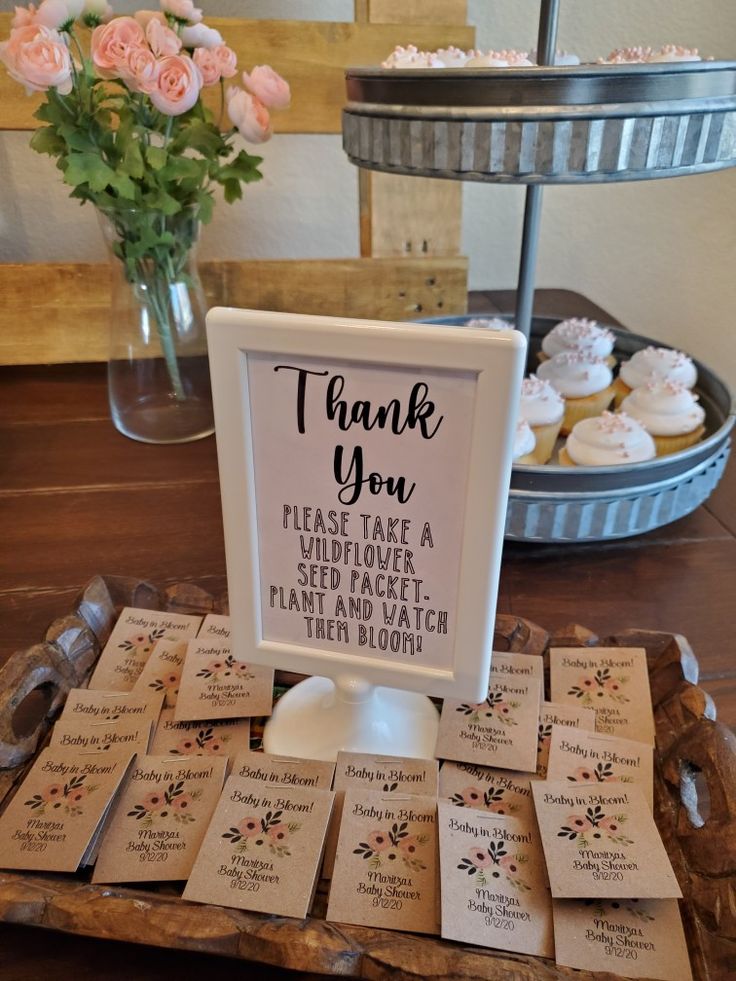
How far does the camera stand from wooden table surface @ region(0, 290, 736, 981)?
696 millimetres

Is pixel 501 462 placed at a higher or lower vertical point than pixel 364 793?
higher

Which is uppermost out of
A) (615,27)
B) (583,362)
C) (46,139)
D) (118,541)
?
(615,27)

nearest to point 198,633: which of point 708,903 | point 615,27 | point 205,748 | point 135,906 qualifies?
point 205,748

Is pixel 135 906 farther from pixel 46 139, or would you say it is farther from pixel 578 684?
pixel 46 139

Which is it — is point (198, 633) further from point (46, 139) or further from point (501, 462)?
point (46, 139)

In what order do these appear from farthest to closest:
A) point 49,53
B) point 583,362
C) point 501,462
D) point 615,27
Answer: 1. point 615,27
2. point 583,362
3. point 49,53
4. point 501,462

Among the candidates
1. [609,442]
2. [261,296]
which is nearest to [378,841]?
[609,442]

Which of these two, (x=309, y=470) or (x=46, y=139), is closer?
(x=309, y=470)

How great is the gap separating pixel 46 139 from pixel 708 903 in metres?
0.90

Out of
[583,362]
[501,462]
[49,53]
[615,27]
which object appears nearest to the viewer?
[501,462]

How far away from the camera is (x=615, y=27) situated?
1309 millimetres

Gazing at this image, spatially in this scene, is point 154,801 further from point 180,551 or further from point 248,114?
point 248,114

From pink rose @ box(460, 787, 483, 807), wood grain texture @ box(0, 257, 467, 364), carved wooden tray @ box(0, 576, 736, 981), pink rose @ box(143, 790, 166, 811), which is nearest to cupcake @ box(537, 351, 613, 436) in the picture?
wood grain texture @ box(0, 257, 467, 364)

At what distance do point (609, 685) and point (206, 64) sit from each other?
75cm
